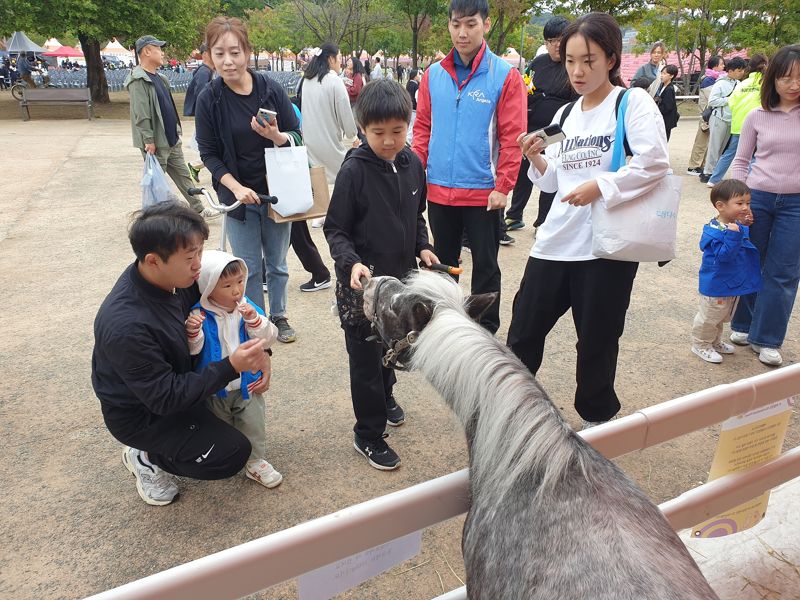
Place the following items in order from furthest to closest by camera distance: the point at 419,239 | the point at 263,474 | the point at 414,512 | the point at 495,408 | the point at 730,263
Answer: the point at 730,263 < the point at 419,239 < the point at 263,474 < the point at 495,408 < the point at 414,512

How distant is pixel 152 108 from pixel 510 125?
479cm

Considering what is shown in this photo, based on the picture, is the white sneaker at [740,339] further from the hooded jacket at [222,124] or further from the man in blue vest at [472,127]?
the hooded jacket at [222,124]

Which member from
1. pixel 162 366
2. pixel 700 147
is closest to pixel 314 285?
pixel 162 366

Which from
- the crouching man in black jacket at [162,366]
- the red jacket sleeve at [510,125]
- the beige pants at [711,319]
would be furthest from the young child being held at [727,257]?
the crouching man in black jacket at [162,366]

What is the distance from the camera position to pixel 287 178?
3.76 m

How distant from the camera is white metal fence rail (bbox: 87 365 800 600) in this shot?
3.35ft

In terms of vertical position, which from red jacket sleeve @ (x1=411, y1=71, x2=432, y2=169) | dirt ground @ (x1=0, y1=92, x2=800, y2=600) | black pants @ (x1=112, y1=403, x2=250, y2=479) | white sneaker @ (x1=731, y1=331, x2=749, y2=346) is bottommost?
dirt ground @ (x1=0, y1=92, x2=800, y2=600)

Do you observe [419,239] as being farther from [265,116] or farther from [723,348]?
[723,348]

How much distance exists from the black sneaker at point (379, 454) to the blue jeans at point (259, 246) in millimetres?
1449

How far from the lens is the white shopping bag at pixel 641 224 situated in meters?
2.44

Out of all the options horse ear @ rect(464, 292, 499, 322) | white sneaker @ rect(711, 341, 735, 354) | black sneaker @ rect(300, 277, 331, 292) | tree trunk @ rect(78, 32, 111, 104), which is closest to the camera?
horse ear @ rect(464, 292, 499, 322)

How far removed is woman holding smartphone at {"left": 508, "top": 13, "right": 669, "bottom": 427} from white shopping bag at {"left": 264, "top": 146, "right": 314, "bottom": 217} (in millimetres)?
1609

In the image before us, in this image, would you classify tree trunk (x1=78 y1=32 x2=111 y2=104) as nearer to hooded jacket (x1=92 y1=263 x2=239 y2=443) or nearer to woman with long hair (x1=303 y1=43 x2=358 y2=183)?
woman with long hair (x1=303 y1=43 x2=358 y2=183)

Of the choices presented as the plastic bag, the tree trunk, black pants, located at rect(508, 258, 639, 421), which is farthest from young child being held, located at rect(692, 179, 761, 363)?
the tree trunk
